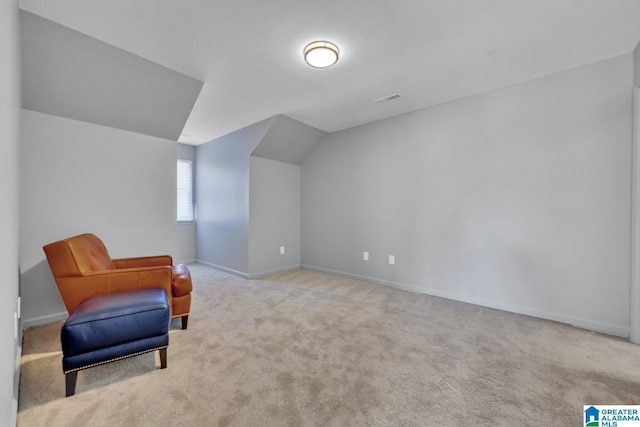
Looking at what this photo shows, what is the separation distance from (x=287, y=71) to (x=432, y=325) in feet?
A: 9.35

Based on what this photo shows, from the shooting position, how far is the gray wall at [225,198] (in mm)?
4145

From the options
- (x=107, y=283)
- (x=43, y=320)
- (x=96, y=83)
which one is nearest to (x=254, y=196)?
(x=96, y=83)

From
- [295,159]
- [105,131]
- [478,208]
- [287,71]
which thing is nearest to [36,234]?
[105,131]

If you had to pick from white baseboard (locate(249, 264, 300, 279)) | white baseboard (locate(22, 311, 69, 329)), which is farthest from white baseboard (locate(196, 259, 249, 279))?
white baseboard (locate(22, 311, 69, 329))

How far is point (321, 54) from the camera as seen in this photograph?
2.11 m

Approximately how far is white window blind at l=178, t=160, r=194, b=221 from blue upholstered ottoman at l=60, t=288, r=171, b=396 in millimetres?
A: 3539

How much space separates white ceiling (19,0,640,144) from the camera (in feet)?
5.62

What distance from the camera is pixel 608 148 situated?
229cm

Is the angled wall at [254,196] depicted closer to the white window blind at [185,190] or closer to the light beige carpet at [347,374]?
the white window blind at [185,190]

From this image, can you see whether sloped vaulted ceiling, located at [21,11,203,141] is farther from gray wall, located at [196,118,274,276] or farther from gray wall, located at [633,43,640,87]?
gray wall, located at [633,43,640,87]

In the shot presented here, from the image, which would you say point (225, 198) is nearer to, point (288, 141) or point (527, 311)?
point (288, 141)

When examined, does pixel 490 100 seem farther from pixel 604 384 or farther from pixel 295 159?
pixel 295 159

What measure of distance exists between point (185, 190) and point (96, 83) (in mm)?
2930

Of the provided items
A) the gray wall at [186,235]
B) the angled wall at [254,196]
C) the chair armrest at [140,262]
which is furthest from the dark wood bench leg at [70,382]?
the gray wall at [186,235]
